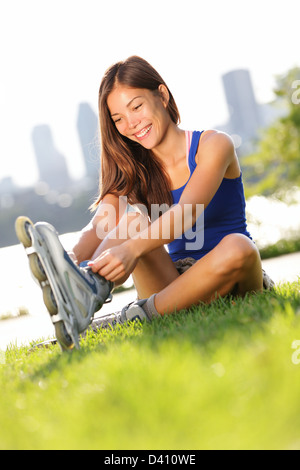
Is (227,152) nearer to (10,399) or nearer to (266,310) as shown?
A: (266,310)

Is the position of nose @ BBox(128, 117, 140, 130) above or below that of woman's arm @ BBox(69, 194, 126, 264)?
above

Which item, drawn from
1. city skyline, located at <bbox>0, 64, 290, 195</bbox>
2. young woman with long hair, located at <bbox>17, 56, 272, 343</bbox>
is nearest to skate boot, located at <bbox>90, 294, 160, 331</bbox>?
young woman with long hair, located at <bbox>17, 56, 272, 343</bbox>

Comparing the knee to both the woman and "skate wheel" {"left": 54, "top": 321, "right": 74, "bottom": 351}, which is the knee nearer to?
the woman

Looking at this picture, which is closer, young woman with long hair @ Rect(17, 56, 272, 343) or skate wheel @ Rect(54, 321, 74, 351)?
skate wheel @ Rect(54, 321, 74, 351)

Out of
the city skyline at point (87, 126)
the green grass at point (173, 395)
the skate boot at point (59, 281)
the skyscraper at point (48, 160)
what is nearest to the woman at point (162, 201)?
the skate boot at point (59, 281)

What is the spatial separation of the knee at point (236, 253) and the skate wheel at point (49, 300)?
30.3 inches

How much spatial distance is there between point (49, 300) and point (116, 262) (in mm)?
323

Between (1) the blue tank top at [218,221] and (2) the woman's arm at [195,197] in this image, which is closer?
(2) the woman's arm at [195,197]

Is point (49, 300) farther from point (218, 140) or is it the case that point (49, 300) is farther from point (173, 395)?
point (218, 140)

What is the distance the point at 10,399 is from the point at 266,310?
0.94 metres

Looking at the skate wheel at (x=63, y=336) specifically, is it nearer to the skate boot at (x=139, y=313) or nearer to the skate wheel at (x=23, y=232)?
the skate wheel at (x=23, y=232)

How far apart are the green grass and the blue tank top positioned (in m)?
1.12

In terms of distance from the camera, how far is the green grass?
110cm

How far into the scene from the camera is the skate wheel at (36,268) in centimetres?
208
